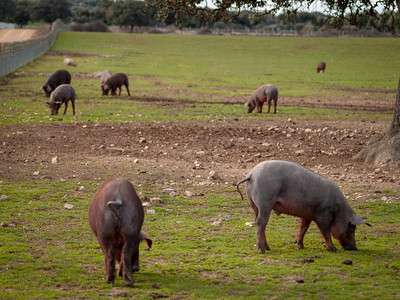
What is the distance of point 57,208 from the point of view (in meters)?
10.8

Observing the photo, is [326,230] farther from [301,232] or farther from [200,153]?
[200,153]

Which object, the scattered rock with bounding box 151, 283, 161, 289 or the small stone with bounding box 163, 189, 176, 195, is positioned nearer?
the scattered rock with bounding box 151, 283, 161, 289

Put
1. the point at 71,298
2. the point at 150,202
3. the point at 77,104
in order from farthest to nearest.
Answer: the point at 77,104, the point at 150,202, the point at 71,298

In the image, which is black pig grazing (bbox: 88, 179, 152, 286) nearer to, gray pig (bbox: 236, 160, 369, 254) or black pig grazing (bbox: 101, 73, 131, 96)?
gray pig (bbox: 236, 160, 369, 254)

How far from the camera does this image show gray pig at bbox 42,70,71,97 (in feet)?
90.1

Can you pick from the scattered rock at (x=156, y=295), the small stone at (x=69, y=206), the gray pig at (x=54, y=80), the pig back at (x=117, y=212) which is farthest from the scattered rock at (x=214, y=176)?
the gray pig at (x=54, y=80)

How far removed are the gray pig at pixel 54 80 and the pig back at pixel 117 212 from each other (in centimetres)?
2144

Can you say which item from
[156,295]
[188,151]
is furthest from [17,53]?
[156,295]

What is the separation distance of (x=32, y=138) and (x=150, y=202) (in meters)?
7.59

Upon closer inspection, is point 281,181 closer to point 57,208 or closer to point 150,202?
point 150,202

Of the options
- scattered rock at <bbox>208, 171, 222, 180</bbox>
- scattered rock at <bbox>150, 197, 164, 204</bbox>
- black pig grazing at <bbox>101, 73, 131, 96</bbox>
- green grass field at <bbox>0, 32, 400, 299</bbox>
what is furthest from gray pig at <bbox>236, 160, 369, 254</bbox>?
black pig grazing at <bbox>101, 73, 131, 96</bbox>

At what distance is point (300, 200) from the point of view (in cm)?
837

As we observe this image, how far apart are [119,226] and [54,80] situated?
2230 centimetres

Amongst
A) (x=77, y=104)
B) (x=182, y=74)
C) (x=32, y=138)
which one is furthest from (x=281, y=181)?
(x=182, y=74)
